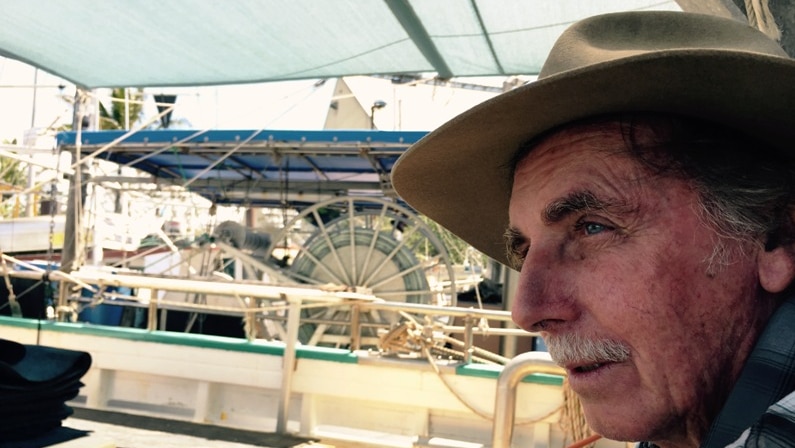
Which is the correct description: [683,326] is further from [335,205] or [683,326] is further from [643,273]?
[335,205]

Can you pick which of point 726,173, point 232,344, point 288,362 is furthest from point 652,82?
point 232,344

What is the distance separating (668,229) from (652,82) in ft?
0.61

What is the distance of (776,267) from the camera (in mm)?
847

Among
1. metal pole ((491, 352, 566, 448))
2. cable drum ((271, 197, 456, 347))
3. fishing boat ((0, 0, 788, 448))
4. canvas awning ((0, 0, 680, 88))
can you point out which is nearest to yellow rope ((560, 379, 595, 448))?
fishing boat ((0, 0, 788, 448))

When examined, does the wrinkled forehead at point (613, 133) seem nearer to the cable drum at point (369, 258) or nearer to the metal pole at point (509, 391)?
the metal pole at point (509, 391)

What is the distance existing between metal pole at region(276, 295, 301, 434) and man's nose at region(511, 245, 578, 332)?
3.01 m

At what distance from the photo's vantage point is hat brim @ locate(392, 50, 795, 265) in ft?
2.66

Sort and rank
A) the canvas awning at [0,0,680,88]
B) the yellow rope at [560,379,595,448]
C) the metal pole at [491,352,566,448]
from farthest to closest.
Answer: the canvas awning at [0,0,680,88], the yellow rope at [560,379,595,448], the metal pole at [491,352,566,448]

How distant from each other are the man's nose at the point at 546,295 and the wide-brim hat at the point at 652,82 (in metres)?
0.21

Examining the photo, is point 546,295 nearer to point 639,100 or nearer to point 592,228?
point 592,228

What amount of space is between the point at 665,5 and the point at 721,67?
2218 mm

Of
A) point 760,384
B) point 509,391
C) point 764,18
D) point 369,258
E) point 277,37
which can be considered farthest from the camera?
point 369,258

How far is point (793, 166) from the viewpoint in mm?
925

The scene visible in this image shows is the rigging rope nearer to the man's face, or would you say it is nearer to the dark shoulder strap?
the man's face
